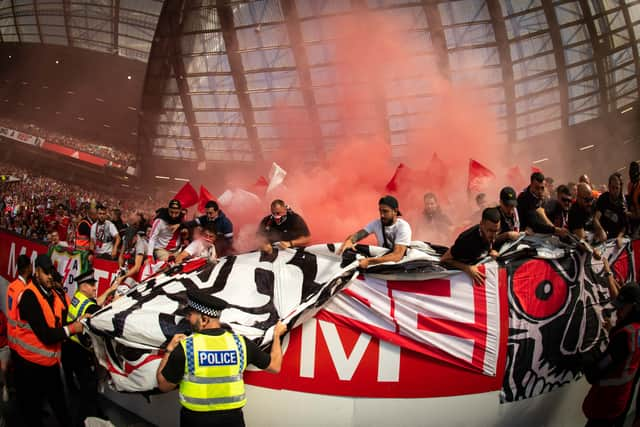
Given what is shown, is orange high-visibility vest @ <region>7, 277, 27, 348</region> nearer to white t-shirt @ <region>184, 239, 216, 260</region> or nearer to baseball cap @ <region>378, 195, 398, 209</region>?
white t-shirt @ <region>184, 239, 216, 260</region>

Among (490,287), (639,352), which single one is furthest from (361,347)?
(639,352)

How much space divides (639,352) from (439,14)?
5930 mm

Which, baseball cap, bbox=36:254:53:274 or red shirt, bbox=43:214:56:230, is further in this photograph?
red shirt, bbox=43:214:56:230

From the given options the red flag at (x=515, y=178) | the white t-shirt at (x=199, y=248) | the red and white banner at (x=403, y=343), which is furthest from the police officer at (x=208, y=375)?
the red flag at (x=515, y=178)

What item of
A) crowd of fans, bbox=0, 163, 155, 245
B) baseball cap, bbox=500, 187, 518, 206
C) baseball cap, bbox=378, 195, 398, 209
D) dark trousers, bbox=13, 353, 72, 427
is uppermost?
crowd of fans, bbox=0, 163, 155, 245

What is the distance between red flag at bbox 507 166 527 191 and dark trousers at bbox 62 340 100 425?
662 cm

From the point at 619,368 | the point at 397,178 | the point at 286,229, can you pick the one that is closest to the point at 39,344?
the point at 286,229

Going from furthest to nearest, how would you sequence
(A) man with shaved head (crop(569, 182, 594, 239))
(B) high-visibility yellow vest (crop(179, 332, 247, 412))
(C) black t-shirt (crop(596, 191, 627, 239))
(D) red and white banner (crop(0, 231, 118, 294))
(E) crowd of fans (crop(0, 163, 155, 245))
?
1. (E) crowd of fans (crop(0, 163, 155, 245))
2. (D) red and white banner (crop(0, 231, 118, 294))
3. (C) black t-shirt (crop(596, 191, 627, 239))
4. (A) man with shaved head (crop(569, 182, 594, 239))
5. (B) high-visibility yellow vest (crop(179, 332, 247, 412))

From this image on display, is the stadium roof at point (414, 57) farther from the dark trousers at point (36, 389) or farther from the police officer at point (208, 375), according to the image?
the police officer at point (208, 375)

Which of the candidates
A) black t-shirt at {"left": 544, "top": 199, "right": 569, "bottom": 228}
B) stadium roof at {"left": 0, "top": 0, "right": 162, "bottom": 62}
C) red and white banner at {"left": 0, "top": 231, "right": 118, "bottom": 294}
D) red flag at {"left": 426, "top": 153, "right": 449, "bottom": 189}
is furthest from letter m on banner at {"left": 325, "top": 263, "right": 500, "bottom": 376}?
stadium roof at {"left": 0, "top": 0, "right": 162, "bottom": 62}

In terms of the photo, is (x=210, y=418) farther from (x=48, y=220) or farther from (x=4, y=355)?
(x=48, y=220)

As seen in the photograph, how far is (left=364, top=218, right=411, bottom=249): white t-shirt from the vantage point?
3510 mm

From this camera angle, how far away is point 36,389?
3617mm

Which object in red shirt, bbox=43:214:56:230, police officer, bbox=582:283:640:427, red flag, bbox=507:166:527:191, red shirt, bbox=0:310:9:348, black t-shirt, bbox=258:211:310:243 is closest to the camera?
police officer, bbox=582:283:640:427
